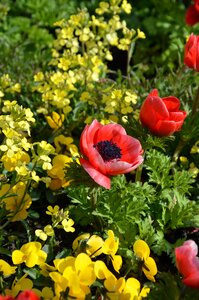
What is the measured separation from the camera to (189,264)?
55.6 inches

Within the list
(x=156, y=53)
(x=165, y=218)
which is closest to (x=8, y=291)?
(x=165, y=218)

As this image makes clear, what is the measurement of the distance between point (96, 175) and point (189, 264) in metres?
0.36

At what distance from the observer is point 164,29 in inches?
132

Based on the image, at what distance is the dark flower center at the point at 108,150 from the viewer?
5.57 feet

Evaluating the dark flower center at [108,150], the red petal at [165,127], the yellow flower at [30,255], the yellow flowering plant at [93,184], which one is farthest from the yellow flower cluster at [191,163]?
the yellow flower at [30,255]

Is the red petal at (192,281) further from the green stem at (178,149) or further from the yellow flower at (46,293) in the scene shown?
the green stem at (178,149)

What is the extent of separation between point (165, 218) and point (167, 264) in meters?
0.17

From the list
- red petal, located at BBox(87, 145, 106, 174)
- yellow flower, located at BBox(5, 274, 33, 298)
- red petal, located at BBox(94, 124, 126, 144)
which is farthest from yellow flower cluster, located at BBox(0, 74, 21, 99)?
yellow flower, located at BBox(5, 274, 33, 298)

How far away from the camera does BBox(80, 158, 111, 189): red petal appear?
1.63 meters

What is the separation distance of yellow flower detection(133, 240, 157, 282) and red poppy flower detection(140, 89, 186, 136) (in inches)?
12.9

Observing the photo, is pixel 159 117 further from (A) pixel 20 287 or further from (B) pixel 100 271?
(A) pixel 20 287

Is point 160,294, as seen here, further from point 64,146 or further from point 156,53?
point 156,53

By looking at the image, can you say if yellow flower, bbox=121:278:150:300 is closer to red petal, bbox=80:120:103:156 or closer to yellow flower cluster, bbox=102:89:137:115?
red petal, bbox=80:120:103:156

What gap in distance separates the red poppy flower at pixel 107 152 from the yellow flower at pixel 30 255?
9.3 inches
